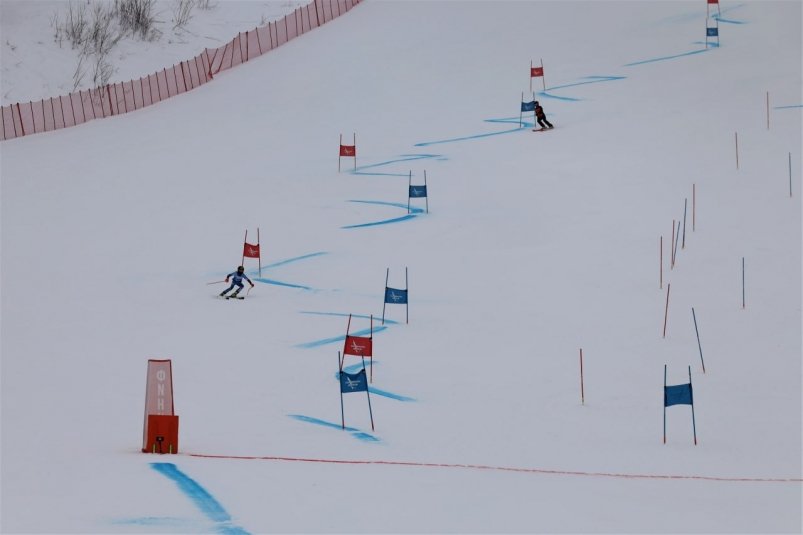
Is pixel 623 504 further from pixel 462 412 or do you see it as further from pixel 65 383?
pixel 65 383

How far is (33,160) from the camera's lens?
917 inches

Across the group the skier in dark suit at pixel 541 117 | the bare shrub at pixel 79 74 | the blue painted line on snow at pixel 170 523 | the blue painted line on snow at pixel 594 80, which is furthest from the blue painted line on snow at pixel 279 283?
the bare shrub at pixel 79 74

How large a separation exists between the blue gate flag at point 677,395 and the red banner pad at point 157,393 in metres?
4.25

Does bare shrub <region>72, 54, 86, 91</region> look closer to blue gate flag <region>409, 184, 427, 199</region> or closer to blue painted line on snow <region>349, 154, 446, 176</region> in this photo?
blue painted line on snow <region>349, 154, 446, 176</region>

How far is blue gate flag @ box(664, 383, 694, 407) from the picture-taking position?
11622mm

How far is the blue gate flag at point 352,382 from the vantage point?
11.8 m

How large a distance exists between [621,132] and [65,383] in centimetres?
1273

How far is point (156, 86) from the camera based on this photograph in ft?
90.2

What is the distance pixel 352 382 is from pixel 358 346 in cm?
140

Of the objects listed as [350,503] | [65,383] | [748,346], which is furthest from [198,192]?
[350,503]

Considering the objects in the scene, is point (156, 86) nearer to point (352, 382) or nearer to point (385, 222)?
point (385, 222)

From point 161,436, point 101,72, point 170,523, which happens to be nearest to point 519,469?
point 161,436

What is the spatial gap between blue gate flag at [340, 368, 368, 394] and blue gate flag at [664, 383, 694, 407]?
263 cm

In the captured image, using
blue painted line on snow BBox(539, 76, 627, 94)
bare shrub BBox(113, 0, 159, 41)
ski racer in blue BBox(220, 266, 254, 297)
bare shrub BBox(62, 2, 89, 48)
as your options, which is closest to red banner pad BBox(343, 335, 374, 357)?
ski racer in blue BBox(220, 266, 254, 297)
